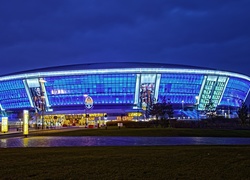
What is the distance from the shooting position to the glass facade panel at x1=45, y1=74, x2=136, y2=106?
110125 mm

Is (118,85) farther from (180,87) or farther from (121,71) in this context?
(180,87)

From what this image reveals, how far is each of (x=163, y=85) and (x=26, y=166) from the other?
101 meters

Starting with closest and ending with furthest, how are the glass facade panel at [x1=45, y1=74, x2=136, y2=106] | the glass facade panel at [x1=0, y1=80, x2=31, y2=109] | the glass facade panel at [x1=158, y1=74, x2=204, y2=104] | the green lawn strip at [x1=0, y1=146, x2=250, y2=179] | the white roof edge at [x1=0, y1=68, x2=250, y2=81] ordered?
the green lawn strip at [x1=0, y1=146, x2=250, y2=179] < the white roof edge at [x1=0, y1=68, x2=250, y2=81] < the glass facade panel at [x1=45, y1=74, x2=136, y2=106] < the glass facade panel at [x1=158, y1=74, x2=204, y2=104] < the glass facade panel at [x1=0, y1=80, x2=31, y2=109]

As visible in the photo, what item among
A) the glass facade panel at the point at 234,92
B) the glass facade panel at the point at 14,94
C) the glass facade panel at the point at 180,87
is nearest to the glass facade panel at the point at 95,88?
the glass facade panel at the point at 14,94

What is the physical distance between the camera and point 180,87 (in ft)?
374

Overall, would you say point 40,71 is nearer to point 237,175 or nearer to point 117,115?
point 117,115

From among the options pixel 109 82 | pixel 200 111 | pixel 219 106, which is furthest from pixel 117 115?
pixel 219 106

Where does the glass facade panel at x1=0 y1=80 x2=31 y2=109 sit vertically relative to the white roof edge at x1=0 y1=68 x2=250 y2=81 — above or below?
below

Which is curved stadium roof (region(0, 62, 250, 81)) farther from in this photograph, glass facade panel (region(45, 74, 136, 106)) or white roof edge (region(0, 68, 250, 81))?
glass facade panel (region(45, 74, 136, 106))

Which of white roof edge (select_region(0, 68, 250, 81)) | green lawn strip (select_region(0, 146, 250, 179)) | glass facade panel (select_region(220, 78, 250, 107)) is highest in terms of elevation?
white roof edge (select_region(0, 68, 250, 81))

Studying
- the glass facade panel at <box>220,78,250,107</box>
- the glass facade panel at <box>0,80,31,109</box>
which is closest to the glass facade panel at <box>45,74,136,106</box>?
the glass facade panel at <box>0,80,31,109</box>

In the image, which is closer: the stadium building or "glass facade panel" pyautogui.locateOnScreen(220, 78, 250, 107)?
the stadium building

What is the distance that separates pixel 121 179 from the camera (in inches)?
355

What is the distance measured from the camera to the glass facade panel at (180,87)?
110750mm
